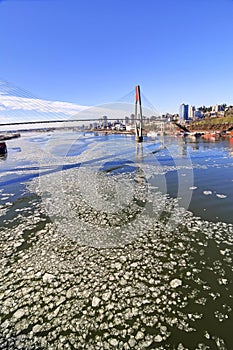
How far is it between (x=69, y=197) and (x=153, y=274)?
230 inches

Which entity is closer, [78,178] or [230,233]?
[230,233]

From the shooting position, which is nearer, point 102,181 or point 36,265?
point 36,265

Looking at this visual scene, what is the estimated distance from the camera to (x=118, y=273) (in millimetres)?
4180

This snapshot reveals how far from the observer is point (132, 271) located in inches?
166

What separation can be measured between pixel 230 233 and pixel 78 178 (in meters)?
9.25

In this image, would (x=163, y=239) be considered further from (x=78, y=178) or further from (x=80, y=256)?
(x=78, y=178)

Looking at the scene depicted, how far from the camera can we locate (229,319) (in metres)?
Answer: 3.07

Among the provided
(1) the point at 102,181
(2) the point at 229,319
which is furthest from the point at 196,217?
(1) the point at 102,181

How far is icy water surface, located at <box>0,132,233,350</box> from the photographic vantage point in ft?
9.68

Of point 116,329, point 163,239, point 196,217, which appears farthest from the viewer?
point 196,217

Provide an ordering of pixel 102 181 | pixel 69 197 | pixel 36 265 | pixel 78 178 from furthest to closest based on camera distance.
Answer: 1. pixel 78 178
2. pixel 102 181
3. pixel 69 197
4. pixel 36 265

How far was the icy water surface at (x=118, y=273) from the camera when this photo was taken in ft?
9.68

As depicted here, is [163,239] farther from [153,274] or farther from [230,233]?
[230,233]

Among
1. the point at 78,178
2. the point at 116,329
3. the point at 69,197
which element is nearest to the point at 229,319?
the point at 116,329
